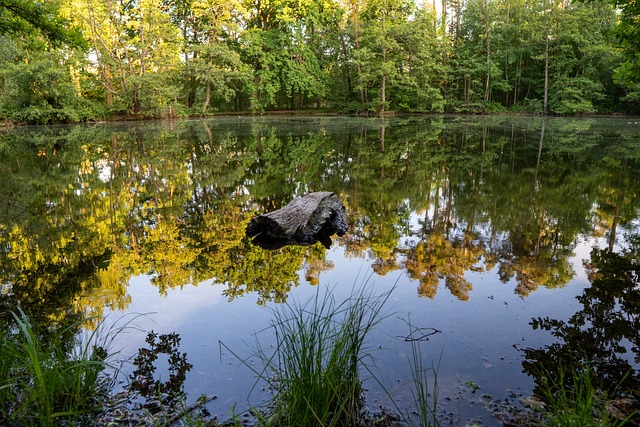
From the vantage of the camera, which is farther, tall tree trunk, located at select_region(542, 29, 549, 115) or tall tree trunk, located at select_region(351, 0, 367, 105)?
tall tree trunk, located at select_region(351, 0, 367, 105)

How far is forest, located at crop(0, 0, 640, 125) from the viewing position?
102 feet

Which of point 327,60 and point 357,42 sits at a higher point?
point 357,42

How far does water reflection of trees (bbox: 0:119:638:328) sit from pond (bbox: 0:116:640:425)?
0.04 meters

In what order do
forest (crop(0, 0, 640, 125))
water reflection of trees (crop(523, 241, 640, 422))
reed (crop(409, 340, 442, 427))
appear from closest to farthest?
reed (crop(409, 340, 442, 427)) → water reflection of trees (crop(523, 241, 640, 422)) → forest (crop(0, 0, 640, 125))

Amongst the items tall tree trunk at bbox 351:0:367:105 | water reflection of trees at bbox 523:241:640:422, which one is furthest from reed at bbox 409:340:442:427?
tall tree trunk at bbox 351:0:367:105

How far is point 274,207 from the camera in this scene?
8055mm

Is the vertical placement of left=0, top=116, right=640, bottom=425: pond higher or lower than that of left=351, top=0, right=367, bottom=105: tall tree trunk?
lower

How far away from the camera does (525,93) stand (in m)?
41.4

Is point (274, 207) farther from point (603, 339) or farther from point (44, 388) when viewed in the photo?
point (44, 388)

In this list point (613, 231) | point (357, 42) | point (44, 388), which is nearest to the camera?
point (44, 388)

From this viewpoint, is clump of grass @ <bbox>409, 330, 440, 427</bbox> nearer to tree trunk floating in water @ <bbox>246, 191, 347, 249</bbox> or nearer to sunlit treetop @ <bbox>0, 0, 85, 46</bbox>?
tree trunk floating in water @ <bbox>246, 191, 347, 249</bbox>

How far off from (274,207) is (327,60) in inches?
1529

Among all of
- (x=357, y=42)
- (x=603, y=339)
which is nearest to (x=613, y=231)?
(x=603, y=339)

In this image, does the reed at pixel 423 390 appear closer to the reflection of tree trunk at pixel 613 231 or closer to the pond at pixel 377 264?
the pond at pixel 377 264
